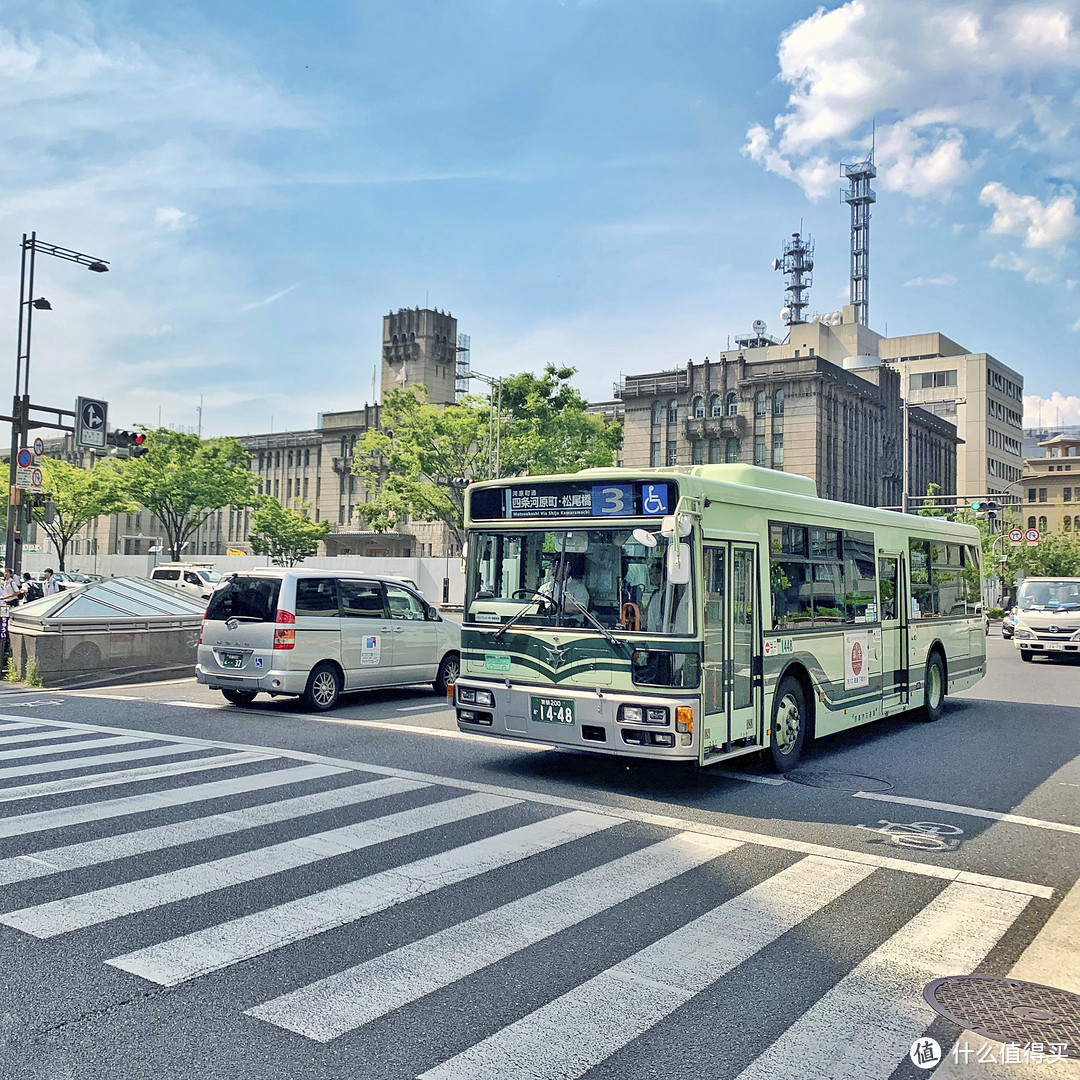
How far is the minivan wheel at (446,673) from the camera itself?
15328 millimetres

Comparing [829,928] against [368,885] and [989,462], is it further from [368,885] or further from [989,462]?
[989,462]

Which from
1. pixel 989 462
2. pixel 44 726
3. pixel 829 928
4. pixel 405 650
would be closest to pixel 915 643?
pixel 405 650

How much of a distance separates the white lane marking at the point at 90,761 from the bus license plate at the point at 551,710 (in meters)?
3.84

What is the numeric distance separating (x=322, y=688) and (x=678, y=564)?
711 centimetres

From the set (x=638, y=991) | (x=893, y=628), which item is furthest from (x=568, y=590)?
(x=893, y=628)

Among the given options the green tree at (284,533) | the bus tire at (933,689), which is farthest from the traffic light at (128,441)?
the green tree at (284,533)

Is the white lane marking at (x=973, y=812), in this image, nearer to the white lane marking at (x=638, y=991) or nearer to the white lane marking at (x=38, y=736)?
the white lane marking at (x=638, y=991)

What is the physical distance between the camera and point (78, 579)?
4425cm

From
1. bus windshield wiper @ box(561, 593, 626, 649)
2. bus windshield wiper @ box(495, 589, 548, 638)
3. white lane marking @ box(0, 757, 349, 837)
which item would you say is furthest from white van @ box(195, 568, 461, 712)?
bus windshield wiper @ box(561, 593, 626, 649)

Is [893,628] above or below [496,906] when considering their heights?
above

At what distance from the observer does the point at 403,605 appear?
14.7 metres

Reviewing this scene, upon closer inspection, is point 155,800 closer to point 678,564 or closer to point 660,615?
point 660,615

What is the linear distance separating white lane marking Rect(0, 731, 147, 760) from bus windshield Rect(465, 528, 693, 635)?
4330 mm

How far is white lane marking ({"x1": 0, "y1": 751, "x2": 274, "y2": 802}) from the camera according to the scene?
820 centimetres
